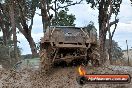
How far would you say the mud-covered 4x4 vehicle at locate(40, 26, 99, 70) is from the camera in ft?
56.4

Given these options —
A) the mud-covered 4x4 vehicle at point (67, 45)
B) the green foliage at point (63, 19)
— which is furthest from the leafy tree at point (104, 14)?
the mud-covered 4x4 vehicle at point (67, 45)

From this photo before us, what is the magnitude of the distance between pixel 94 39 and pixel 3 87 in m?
5.03

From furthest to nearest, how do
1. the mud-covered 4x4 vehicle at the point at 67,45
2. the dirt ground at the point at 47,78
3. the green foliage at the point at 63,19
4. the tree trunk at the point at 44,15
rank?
the green foliage at the point at 63,19 < the tree trunk at the point at 44,15 < the mud-covered 4x4 vehicle at the point at 67,45 < the dirt ground at the point at 47,78

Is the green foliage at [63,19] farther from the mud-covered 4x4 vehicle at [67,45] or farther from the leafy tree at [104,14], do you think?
the mud-covered 4x4 vehicle at [67,45]

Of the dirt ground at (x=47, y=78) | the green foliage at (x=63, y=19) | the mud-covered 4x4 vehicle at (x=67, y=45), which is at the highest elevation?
the green foliage at (x=63, y=19)

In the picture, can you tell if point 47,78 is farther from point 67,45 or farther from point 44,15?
point 44,15

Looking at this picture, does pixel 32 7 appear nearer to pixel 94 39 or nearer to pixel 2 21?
pixel 2 21

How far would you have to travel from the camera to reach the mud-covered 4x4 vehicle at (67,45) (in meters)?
17.2

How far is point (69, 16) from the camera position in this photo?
144 ft

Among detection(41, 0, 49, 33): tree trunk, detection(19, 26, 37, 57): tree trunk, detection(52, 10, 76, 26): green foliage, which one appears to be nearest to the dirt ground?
detection(41, 0, 49, 33): tree trunk

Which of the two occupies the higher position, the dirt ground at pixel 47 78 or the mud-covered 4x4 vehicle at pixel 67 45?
the mud-covered 4x4 vehicle at pixel 67 45

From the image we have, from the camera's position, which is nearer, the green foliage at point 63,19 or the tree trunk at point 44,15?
the tree trunk at point 44,15

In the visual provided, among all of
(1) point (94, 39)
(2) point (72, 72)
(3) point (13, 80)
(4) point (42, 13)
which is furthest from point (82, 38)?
(4) point (42, 13)

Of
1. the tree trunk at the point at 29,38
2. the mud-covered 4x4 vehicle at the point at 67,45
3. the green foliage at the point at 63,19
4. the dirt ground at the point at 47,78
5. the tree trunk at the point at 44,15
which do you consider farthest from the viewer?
the green foliage at the point at 63,19
